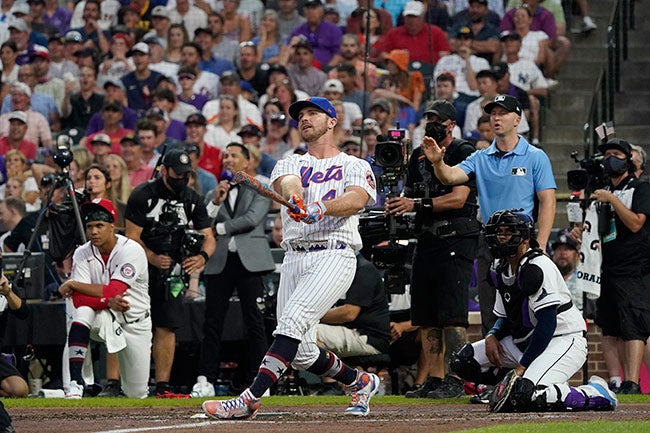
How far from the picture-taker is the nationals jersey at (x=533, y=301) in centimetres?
965

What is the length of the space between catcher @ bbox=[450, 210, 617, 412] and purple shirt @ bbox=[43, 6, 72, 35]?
13015 mm

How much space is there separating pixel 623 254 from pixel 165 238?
13.8 ft

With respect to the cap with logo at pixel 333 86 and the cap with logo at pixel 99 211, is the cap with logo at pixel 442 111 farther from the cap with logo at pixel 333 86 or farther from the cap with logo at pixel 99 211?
the cap with logo at pixel 333 86

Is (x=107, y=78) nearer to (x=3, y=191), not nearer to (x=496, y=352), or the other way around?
(x=3, y=191)

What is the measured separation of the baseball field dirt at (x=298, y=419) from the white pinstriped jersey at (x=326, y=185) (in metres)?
1.22

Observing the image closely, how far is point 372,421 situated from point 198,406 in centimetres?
237

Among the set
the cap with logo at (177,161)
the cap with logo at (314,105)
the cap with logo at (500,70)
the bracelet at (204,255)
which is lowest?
the bracelet at (204,255)

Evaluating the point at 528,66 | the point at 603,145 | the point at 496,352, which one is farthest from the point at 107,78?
the point at 496,352

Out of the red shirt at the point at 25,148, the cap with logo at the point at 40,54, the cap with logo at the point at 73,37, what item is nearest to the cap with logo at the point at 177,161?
the red shirt at the point at 25,148

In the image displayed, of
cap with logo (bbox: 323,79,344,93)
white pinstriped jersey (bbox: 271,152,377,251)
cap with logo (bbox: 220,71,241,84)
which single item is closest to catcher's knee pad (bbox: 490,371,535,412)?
white pinstriped jersey (bbox: 271,152,377,251)

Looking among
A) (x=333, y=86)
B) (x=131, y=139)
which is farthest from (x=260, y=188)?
(x=333, y=86)

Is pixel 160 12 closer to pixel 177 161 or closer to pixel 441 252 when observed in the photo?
pixel 177 161

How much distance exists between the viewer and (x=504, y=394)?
31.1ft

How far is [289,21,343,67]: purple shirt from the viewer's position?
771 inches
